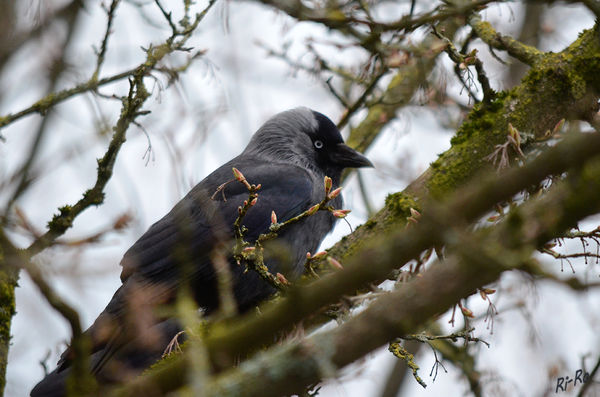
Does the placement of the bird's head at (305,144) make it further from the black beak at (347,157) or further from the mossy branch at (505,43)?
the mossy branch at (505,43)

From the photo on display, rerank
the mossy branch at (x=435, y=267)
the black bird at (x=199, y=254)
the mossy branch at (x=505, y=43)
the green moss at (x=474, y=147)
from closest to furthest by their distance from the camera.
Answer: the mossy branch at (x=435, y=267) < the green moss at (x=474, y=147) < the mossy branch at (x=505, y=43) < the black bird at (x=199, y=254)

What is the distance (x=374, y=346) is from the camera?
2.17 meters

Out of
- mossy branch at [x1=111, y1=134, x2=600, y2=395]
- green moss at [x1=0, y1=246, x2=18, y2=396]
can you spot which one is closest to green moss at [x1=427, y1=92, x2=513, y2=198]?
mossy branch at [x1=111, y1=134, x2=600, y2=395]

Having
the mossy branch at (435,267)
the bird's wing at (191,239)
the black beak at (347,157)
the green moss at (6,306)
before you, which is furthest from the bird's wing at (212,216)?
the mossy branch at (435,267)

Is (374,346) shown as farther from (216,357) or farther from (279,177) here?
(279,177)

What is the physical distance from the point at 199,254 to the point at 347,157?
5.53ft

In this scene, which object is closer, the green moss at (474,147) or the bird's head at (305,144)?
the green moss at (474,147)

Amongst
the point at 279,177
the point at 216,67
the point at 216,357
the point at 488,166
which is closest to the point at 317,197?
the point at 279,177

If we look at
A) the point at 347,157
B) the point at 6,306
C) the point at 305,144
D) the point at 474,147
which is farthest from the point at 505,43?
the point at 6,306

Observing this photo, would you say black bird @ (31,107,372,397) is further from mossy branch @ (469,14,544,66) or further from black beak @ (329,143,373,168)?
mossy branch @ (469,14,544,66)

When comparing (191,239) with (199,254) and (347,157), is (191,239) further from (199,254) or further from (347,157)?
(347,157)

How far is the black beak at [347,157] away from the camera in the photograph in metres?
5.63

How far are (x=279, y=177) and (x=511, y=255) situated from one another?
10.8 ft

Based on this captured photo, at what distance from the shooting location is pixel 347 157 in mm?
5699
